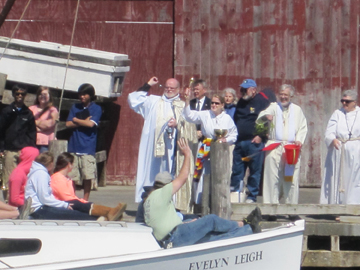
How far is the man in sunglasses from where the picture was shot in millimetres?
8805

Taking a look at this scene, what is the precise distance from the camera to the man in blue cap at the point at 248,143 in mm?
9297

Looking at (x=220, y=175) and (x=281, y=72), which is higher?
(x=281, y=72)

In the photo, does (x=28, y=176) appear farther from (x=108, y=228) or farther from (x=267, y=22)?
(x=267, y=22)

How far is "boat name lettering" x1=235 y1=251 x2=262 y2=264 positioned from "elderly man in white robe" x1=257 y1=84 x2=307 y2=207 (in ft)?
7.47

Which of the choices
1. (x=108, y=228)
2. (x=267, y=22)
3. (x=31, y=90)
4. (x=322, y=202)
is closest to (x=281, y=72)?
(x=267, y=22)

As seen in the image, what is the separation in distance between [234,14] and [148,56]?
4.85ft

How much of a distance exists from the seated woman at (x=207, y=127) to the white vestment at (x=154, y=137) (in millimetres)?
220

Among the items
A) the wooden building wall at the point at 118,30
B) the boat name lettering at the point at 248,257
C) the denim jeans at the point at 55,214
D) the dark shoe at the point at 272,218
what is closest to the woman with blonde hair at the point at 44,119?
the denim jeans at the point at 55,214

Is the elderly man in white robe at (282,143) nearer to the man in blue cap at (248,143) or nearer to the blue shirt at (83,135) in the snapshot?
the man in blue cap at (248,143)

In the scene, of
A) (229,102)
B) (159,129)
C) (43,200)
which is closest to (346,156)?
(229,102)

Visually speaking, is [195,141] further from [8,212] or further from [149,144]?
[8,212]

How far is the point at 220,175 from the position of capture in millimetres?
7941

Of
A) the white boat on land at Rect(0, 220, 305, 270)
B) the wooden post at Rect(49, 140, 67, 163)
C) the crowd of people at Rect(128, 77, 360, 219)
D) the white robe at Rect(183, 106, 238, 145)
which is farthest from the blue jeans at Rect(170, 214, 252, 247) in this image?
the wooden post at Rect(49, 140, 67, 163)

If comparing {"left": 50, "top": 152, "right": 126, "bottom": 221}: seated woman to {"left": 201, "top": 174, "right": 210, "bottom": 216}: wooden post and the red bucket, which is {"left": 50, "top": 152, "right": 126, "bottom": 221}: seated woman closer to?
{"left": 201, "top": 174, "right": 210, "bottom": 216}: wooden post
